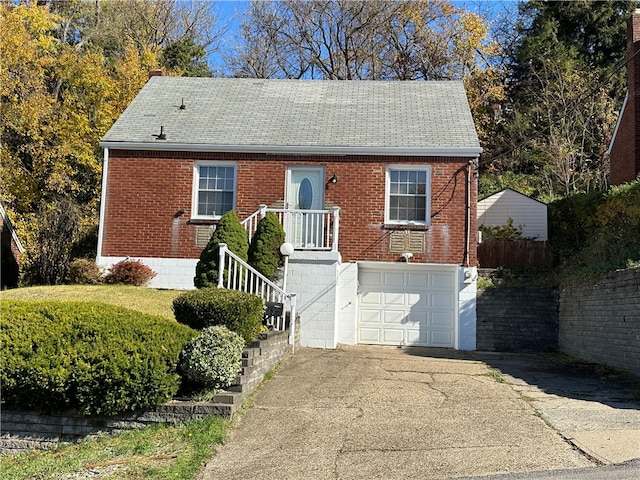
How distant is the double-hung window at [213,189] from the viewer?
16.3 m

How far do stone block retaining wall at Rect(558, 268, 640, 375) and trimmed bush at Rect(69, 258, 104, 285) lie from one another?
1127 centimetres

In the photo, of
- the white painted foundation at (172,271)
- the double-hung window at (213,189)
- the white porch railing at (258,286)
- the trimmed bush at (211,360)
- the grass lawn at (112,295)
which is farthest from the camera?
the double-hung window at (213,189)

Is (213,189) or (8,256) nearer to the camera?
(213,189)

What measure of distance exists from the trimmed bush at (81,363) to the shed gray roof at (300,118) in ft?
29.2

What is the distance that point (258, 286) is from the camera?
12781 mm

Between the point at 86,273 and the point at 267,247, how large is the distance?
5115mm

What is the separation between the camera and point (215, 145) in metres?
16.1

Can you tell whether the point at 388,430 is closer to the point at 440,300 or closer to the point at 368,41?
the point at 440,300

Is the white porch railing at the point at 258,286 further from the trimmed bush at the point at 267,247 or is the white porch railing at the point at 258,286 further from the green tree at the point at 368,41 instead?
the green tree at the point at 368,41

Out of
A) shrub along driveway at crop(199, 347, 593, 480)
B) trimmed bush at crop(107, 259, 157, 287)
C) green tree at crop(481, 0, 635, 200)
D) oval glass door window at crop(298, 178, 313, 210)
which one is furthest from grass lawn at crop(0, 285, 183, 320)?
green tree at crop(481, 0, 635, 200)

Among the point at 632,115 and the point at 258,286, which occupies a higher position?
the point at 632,115

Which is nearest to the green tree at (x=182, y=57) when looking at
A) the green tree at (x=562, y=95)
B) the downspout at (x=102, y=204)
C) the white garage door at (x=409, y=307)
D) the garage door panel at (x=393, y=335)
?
the downspout at (x=102, y=204)

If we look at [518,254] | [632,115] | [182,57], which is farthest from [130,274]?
[182,57]

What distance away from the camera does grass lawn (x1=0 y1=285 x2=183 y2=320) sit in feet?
41.0
